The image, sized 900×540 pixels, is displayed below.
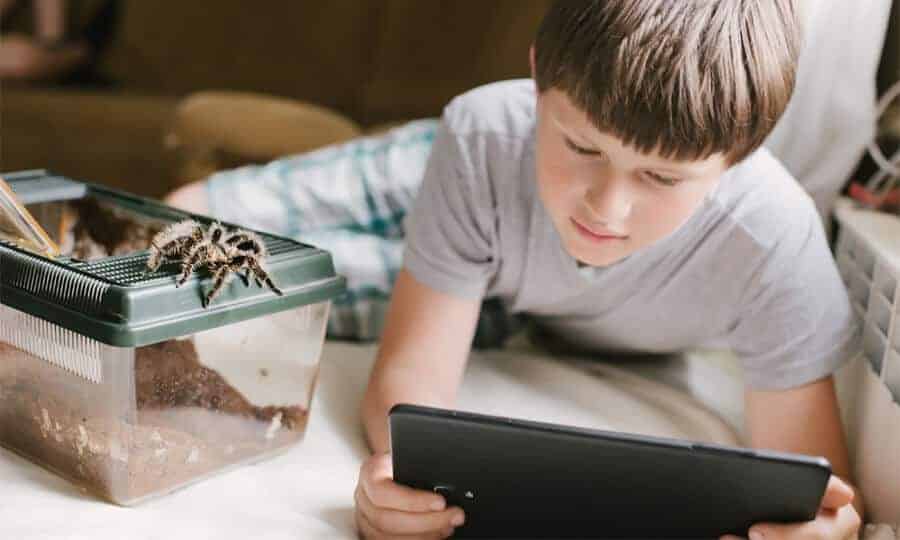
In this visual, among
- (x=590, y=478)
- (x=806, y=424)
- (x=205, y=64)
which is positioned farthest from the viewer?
(x=205, y=64)

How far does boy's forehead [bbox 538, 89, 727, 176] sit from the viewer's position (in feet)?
2.77

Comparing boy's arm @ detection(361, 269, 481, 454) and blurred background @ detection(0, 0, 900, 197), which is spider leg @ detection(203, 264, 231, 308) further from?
blurred background @ detection(0, 0, 900, 197)

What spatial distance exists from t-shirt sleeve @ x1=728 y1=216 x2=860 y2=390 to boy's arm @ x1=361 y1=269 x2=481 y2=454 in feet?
0.97

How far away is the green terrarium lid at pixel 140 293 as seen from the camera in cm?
79

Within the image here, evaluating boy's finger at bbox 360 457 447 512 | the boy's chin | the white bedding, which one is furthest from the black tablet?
the boy's chin

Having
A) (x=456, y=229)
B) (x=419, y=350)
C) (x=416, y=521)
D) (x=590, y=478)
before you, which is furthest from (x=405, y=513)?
(x=456, y=229)

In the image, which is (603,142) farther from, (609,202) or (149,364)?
(149,364)

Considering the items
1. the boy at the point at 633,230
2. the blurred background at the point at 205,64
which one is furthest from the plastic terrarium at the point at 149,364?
the blurred background at the point at 205,64

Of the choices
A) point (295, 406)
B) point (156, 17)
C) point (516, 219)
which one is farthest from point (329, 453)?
point (156, 17)

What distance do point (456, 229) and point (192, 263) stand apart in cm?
33

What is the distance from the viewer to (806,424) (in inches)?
39.1

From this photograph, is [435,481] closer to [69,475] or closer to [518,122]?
[69,475]

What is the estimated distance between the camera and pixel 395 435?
78 centimetres

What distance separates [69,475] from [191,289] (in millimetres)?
201
